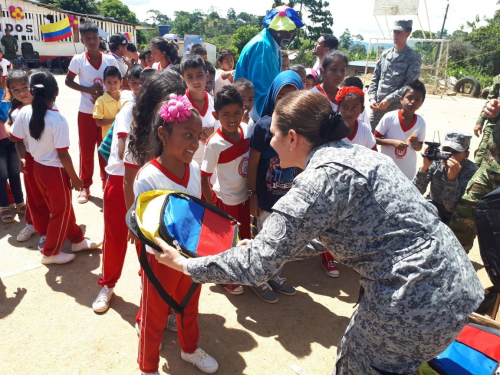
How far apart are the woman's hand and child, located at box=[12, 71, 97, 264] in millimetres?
2048

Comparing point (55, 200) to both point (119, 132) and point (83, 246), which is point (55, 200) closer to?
point (83, 246)

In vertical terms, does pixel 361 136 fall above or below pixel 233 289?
above

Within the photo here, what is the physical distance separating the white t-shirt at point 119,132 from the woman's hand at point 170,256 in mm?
1279

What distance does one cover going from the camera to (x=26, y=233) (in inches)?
157

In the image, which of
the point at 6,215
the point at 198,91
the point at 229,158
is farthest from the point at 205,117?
the point at 6,215

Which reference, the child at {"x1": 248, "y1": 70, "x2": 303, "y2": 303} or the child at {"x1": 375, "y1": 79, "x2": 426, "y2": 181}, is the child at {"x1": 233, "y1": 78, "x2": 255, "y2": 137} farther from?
the child at {"x1": 375, "y1": 79, "x2": 426, "y2": 181}

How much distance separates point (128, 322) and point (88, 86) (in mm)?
3332

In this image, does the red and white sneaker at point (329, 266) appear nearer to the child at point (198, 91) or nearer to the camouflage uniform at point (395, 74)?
the child at point (198, 91)

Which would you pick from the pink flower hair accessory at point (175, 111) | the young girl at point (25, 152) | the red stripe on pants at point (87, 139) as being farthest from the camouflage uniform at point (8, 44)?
the pink flower hair accessory at point (175, 111)

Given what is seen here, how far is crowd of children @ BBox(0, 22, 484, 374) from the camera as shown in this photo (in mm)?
2199

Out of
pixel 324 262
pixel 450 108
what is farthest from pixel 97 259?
pixel 450 108

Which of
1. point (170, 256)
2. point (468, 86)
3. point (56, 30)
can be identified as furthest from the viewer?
point (56, 30)

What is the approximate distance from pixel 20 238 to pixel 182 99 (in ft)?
9.63

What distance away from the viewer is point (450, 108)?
14.1 metres
